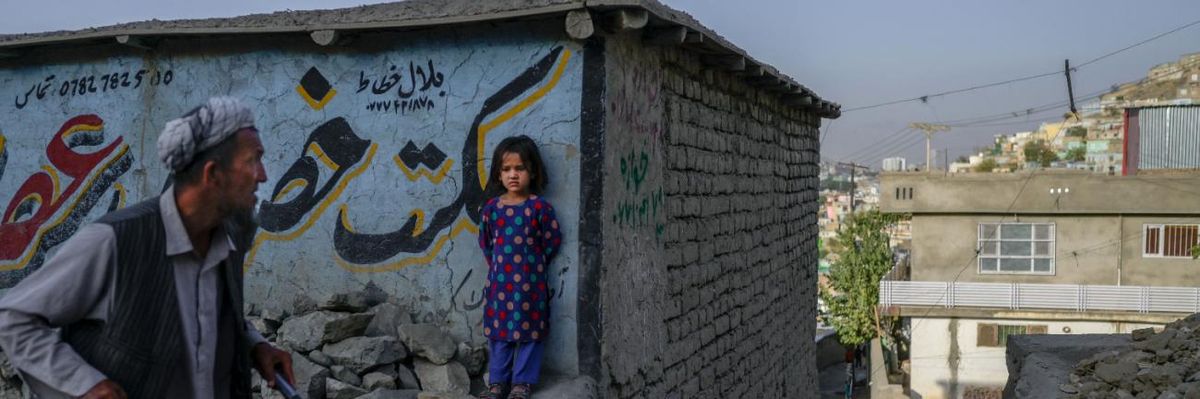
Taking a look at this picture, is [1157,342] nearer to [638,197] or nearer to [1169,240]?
[638,197]

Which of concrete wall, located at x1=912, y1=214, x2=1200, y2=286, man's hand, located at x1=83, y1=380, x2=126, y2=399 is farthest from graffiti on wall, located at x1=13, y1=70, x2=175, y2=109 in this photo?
concrete wall, located at x1=912, y1=214, x2=1200, y2=286

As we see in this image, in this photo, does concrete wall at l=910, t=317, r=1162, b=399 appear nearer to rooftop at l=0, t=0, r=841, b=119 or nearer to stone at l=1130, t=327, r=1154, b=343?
stone at l=1130, t=327, r=1154, b=343

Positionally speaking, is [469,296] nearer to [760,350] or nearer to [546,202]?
[546,202]

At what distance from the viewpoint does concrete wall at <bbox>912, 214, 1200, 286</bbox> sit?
76.7 ft

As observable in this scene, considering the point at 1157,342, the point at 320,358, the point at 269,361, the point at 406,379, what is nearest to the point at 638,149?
the point at 406,379

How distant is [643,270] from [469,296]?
3.12ft

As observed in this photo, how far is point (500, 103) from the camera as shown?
541 cm

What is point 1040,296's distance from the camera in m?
23.0

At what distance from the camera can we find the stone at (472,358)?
5.29m

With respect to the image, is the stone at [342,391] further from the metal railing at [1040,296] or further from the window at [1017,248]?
the window at [1017,248]

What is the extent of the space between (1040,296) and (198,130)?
23048mm

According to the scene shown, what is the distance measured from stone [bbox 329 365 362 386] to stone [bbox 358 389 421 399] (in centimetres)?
18

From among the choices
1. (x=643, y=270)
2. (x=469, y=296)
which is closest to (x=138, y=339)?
(x=469, y=296)

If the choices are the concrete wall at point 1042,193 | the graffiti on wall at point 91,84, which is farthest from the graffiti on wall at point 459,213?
the concrete wall at point 1042,193
